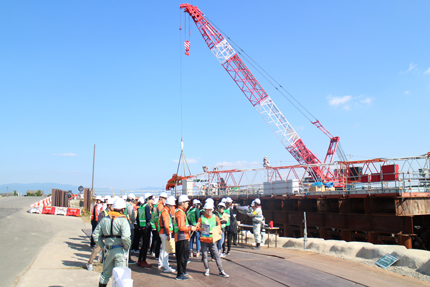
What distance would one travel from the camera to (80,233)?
16.2m

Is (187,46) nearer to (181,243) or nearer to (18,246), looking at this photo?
(18,246)

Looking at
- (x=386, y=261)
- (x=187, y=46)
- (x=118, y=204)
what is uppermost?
(x=187, y=46)

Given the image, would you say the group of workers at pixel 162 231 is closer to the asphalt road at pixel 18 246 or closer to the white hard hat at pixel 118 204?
the white hard hat at pixel 118 204

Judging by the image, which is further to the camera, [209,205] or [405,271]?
[405,271]

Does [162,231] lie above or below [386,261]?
above

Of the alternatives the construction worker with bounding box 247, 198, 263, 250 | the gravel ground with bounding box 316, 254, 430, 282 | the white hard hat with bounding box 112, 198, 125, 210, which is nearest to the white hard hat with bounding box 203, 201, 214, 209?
the white hard hat with bounding box 112, 198, 125, 210

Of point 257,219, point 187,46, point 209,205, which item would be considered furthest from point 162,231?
point 187,46

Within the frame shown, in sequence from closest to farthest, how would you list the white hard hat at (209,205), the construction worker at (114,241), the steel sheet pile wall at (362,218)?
1. the construction worker at (114,241)
2. the white hard hat at (209,205)
3. the steel sheet pile wall at (362,218)

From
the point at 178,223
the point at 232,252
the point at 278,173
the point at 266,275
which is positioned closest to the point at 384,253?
the point at 266,275

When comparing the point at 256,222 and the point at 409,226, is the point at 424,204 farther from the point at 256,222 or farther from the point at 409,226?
the point at 256,222

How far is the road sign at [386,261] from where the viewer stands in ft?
29.0

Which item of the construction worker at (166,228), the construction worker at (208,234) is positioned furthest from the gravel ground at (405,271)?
the construction worker at (166,228)

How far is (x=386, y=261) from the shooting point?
898 cm

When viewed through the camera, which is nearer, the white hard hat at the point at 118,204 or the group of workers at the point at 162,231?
the group of workers at the point at 162,231
